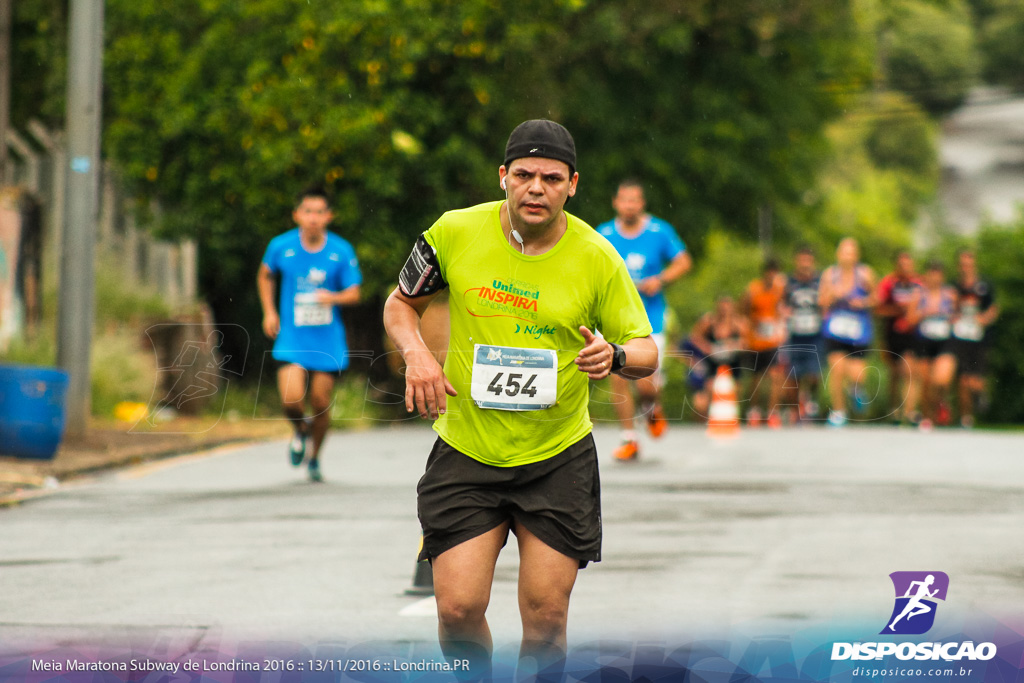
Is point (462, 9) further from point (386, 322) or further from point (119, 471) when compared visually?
point (386, 322)

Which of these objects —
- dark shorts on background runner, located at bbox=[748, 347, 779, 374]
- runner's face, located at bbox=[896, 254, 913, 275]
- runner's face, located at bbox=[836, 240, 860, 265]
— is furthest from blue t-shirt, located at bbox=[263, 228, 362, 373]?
runner's face, located at bbox=[896, 254, 913, 275]

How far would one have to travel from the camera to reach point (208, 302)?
86.3 feet

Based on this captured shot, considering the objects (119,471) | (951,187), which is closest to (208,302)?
Result: (119,471)

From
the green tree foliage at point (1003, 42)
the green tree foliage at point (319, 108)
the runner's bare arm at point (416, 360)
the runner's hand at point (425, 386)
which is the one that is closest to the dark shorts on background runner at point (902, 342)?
the green tree foliage at point (319, 108)

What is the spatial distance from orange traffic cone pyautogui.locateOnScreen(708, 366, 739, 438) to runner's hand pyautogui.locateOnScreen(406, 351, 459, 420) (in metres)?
14.4

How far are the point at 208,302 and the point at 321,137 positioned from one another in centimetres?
619

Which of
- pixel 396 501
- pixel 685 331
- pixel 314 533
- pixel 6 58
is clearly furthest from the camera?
pixel 685 331

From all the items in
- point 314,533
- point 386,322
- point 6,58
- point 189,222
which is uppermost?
point 6,58

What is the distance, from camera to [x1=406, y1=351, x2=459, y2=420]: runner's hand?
4.52 meters

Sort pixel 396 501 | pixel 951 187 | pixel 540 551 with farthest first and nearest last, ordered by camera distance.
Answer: pixel 951 187 → pixel 396 501 → pixel 540 551

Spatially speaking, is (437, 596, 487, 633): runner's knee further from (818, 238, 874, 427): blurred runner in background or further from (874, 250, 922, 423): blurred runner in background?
(874, 250, 922, 423): blurred runner in background

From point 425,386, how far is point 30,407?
27.4ft

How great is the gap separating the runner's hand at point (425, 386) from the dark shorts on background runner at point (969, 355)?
16153 millimetres
